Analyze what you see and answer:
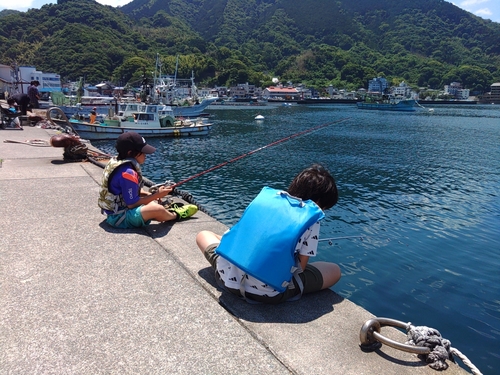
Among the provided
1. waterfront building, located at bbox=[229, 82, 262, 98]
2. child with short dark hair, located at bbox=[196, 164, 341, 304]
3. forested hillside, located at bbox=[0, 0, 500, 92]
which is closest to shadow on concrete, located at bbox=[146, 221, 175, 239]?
child with short dark hair, located at bbox=[196, 164, 341, 304]

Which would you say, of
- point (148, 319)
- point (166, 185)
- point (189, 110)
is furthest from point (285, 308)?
point (189, 110)

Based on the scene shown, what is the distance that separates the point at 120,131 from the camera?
2820 centimetres

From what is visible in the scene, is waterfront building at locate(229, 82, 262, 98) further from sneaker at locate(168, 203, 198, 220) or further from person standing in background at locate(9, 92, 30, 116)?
sneaker at locate(168, 203, 198, 220)

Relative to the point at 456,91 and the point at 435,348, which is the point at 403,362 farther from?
the point at 456,91

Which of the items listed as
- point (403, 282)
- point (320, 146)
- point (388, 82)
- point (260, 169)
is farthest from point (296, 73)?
point (403, 282)

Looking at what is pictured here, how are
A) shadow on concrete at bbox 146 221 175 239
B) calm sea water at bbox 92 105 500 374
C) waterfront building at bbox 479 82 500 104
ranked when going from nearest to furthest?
shadow on concrete at bbox 146 221 175 239, calm sea water at bbox 92 105 500 374, waterfront building at bbox 479 82 500 104

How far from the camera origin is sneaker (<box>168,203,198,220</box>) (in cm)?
537

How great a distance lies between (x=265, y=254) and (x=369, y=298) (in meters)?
4.66

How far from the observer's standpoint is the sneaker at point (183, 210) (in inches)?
211

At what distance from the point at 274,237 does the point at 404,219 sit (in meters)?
9.78

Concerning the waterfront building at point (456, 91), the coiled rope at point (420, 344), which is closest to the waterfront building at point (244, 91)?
the waterfront building at point (456, 91)

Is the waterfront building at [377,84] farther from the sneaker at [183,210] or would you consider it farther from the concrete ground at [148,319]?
the concrete ground at [148,319]

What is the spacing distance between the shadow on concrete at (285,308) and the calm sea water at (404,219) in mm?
3248

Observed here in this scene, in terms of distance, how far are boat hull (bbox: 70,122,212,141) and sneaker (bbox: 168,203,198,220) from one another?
22.7 m
